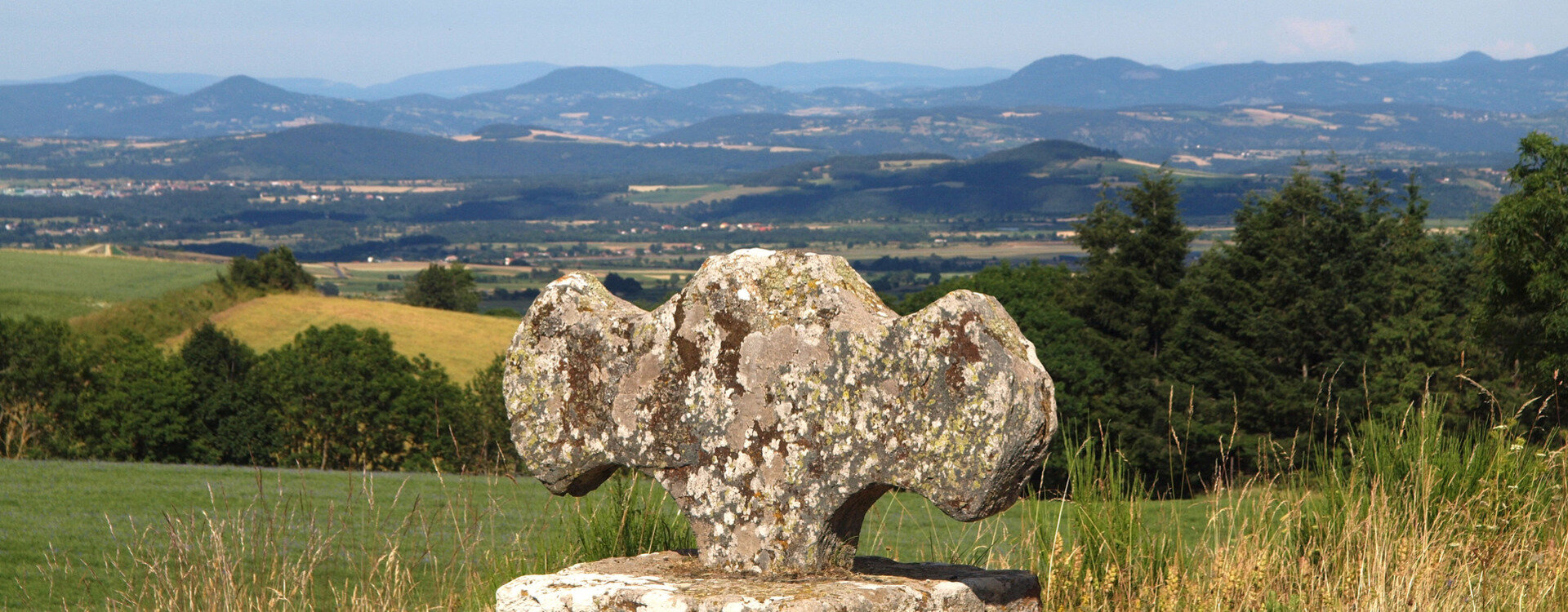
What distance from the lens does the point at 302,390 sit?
59.7m

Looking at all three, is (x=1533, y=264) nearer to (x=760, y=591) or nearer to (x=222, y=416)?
(x=760, y=591)

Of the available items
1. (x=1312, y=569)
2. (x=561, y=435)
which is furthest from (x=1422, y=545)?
(x=561, y=435)

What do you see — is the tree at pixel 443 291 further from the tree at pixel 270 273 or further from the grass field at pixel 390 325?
the grass field at pixel 390 325

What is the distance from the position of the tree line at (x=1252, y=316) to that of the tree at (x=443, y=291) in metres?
66.7

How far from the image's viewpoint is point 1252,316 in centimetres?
5141

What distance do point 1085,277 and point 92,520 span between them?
154 ft

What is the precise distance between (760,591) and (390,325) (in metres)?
89.3

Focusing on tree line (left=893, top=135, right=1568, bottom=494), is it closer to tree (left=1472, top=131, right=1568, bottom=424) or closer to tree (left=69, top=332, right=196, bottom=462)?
tree (left=1472, top=131, right=1568, bottom=424)

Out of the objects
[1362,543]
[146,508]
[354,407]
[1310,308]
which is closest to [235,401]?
[354,407]

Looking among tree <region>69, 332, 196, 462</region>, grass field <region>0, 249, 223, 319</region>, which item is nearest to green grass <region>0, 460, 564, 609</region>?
tree <region>69, 332, 196, 462</region>

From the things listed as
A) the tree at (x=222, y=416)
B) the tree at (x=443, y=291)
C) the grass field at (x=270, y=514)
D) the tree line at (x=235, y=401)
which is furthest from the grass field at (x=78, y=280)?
the grass field at (x=270, y=514)

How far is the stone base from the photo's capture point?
15.0 ft

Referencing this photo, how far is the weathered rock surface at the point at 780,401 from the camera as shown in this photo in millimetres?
4723

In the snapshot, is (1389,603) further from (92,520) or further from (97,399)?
(97,399)
